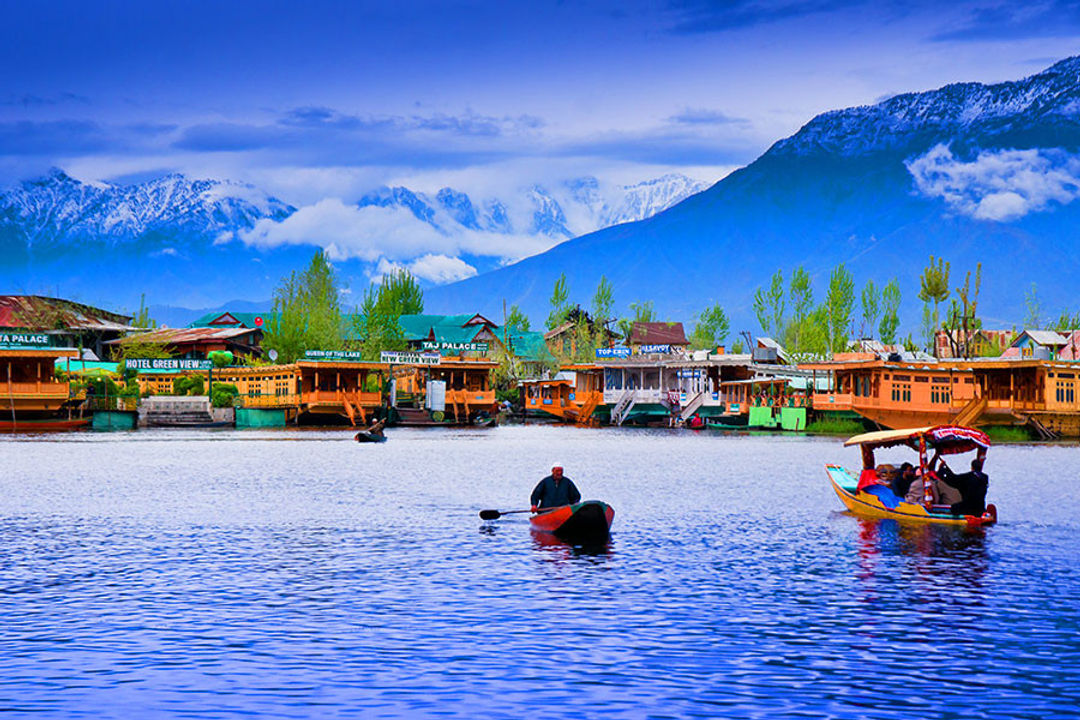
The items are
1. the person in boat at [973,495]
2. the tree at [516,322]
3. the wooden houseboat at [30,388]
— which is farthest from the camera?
the tree at [516,322]

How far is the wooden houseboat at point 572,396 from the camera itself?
116 m

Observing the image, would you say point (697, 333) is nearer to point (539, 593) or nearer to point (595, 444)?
point (595, 444)

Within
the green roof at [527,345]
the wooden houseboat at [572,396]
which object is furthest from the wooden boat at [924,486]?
the green roof at [527,345]

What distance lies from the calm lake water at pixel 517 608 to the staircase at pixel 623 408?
231 feet

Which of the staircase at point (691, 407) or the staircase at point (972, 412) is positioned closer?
the staircase at point (972, 412)

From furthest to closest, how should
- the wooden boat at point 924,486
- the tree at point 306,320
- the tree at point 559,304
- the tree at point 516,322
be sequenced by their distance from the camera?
the tree at point 516,322, the tree at point 559,304, the tree at point 306,320, the wooden boat at point 924,486

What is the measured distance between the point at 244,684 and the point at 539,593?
7.45m

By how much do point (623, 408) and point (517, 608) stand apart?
93521mm

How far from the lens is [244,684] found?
615 inches

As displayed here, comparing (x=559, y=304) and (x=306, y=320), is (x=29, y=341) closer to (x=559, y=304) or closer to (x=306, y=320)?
(x=306, y=320)

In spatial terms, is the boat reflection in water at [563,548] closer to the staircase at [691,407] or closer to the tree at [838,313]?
the staircase at [691,407]

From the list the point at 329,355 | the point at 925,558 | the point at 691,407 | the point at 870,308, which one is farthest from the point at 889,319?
the point at 925,558

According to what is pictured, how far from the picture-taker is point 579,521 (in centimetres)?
2848

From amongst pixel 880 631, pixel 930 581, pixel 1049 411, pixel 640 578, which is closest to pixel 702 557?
pixel 640 578
